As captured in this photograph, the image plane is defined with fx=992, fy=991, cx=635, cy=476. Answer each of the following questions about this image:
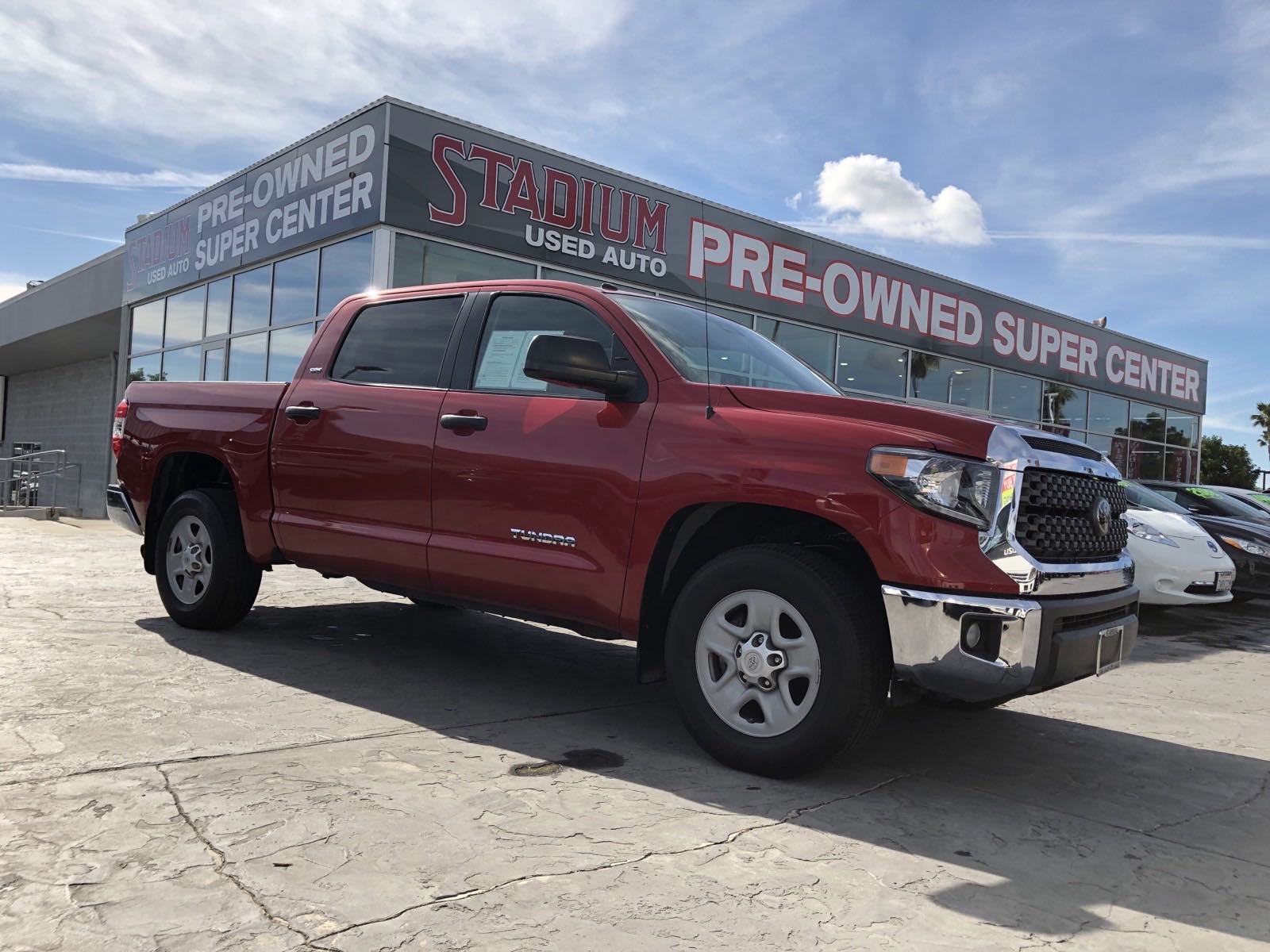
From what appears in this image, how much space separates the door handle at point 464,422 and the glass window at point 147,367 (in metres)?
15.0

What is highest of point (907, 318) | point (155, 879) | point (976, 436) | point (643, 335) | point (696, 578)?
point (907, 318)

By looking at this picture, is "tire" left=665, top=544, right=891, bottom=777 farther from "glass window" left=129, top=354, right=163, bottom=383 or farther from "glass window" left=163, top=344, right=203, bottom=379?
"glass window" left=129, top=354, right=163, bottom=383

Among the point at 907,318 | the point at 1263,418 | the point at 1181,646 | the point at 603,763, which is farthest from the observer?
the point at 1263,418

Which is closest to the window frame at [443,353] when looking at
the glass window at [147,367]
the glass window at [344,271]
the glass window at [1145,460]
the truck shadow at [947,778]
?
the truck shadow at [947,778]

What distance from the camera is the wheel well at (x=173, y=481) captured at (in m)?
5.90

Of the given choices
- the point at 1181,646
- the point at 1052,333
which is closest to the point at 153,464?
the point at 1181,646

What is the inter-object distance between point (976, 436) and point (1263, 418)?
73674 mm

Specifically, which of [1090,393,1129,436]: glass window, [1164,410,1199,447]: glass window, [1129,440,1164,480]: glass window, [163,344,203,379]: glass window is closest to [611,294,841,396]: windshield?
[163,344,203,379]: glass window

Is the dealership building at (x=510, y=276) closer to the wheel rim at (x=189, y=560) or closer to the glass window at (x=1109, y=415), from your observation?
the glass window at (x=1109, y=415)

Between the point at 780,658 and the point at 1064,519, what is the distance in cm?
118

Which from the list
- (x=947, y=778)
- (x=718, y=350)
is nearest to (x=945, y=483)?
(x=947, y=778)

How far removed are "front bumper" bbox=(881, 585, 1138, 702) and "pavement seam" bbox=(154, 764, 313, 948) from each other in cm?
203

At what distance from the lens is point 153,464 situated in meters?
5.90

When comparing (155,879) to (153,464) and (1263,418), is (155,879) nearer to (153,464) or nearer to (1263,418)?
(153,464)
